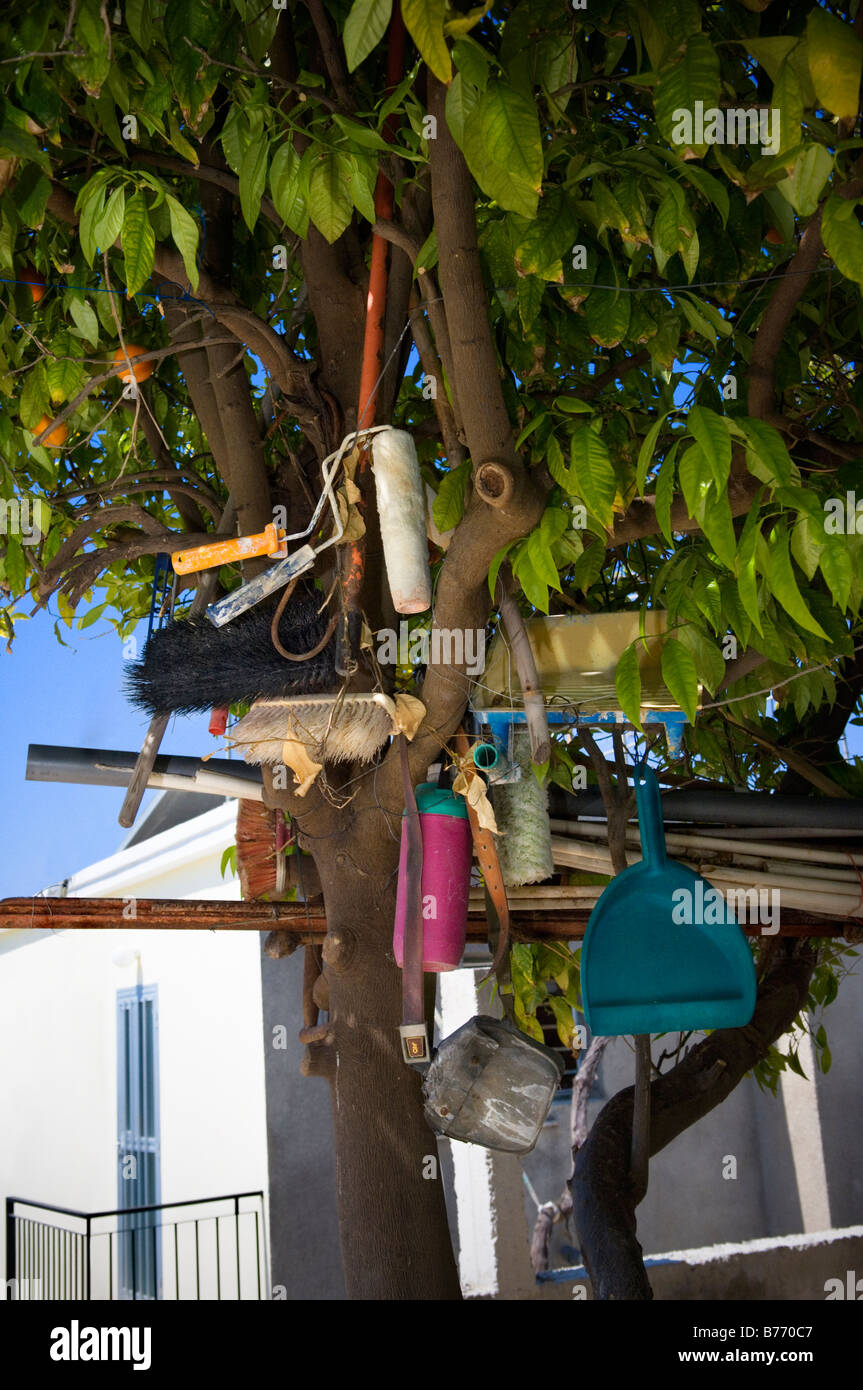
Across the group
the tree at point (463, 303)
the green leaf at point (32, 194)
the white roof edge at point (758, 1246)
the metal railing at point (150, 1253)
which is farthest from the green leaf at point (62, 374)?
the white roof edge at point (758, 1246)

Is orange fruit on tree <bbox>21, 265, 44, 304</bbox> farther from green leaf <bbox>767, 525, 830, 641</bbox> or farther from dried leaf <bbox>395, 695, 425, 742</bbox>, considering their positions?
green leaf <bbox>767, 525, 830, 641</bbox>

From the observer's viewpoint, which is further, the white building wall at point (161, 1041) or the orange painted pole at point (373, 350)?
the white building wall at point (161, 1041)

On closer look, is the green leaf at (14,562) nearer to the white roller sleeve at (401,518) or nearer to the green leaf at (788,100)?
the white roller sleeve at (401,518)

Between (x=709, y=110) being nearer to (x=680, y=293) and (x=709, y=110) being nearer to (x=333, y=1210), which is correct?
(x=680, y=293)

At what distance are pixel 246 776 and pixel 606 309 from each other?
1.33 m

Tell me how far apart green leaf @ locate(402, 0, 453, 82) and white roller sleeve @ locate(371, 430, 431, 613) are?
676mm

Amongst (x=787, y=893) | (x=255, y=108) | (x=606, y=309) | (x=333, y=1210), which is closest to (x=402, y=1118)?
(x=787, y=893)

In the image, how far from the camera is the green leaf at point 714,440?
4.34ft

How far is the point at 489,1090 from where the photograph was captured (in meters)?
1.87

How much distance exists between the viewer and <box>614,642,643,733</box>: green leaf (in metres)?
1.59

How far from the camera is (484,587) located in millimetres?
1797

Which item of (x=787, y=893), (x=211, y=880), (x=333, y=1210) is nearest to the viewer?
(x=787, y=893)

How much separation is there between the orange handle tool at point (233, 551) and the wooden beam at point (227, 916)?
27.3 inches

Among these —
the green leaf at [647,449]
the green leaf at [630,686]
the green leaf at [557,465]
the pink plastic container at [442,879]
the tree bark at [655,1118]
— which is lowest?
the tree bark at [655,1118]
